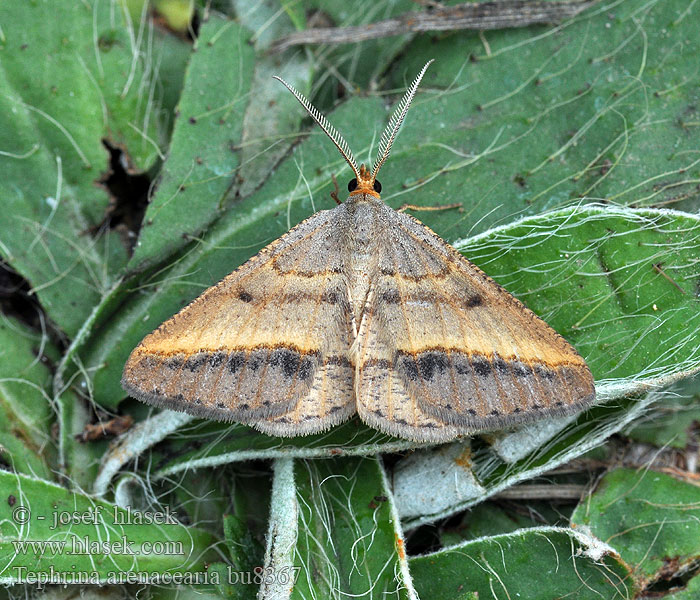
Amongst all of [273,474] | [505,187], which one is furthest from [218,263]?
[505,187]

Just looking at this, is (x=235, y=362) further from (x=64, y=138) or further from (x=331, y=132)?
(x=64, y=138)

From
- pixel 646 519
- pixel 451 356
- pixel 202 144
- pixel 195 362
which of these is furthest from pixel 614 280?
pixel 202 144

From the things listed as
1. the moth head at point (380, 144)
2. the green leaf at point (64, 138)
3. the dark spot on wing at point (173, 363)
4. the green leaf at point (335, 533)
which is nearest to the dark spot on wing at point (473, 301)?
the moth head at point (380, 144)

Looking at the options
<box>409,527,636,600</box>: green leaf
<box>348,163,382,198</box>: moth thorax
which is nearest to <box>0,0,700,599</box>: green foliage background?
<box>409,527,636,600</box>: green leaf

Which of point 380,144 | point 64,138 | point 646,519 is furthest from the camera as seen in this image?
point 64,138

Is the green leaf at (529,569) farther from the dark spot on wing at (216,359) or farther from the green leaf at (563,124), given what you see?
the green leaf at (563,124)

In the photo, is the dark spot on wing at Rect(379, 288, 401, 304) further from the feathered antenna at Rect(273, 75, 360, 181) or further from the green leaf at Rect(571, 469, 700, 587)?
the green leaf at Rect(571, 469, 700, 587)

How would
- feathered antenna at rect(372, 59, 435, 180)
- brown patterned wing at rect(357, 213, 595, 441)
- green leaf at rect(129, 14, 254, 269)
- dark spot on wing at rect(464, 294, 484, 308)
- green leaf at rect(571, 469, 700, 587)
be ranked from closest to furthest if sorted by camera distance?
brown patterned wing at rect(357, 213, 595, 441) < dark spot on wing at rect(464, 294, 484, 308) < green leaf at rect(571, 469, 700, 587) < feathered antenna at rect(372, 59, 435, 180) < green leaf at rect(129, 14, 254, 269)
